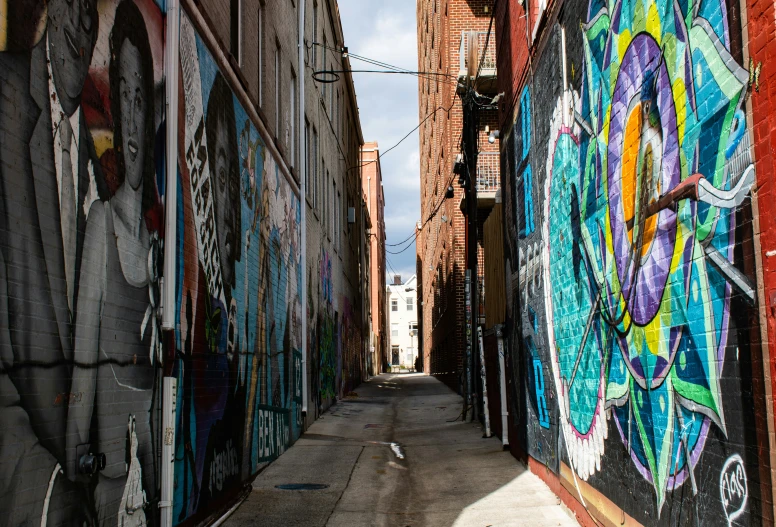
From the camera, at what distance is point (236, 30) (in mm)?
9453

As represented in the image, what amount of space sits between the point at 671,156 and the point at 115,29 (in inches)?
151

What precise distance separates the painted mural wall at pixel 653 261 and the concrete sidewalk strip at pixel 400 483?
0.83 m

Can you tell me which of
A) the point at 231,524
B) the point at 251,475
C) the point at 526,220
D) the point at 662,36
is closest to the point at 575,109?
the point at 662,36

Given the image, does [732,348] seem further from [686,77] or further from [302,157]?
[302,157]

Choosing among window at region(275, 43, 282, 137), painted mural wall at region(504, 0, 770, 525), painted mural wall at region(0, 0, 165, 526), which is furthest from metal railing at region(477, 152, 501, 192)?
painted mural wall at region(0, 0, 165, 526)

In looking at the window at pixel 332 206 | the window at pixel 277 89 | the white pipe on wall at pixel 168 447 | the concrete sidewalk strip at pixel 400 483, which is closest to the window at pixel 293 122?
the window at pixel 277 89

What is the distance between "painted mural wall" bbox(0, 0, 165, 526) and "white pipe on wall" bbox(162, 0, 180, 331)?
0.33 feet

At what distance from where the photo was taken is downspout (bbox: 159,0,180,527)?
5.76 m

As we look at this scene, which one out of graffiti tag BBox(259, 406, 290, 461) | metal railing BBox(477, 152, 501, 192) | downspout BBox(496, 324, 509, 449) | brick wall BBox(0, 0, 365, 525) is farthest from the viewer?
metal railing BBox(477, 152, 501, 192)

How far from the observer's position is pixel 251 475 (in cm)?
908

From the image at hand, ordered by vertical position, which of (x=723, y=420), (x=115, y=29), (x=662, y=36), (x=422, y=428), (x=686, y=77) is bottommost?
(x=422, y=428)

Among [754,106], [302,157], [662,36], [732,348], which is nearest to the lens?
[754,106]

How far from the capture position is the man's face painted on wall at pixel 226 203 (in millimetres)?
7836

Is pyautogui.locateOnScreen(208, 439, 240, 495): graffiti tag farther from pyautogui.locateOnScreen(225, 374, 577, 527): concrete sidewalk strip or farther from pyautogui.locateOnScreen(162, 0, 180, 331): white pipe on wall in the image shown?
pyautogui.locateOnScreen(162, 0, 180, 331): white pipe on wall
